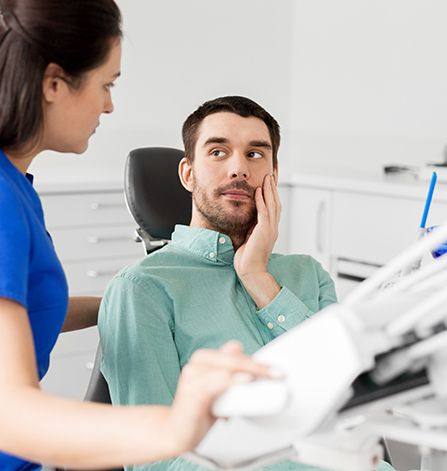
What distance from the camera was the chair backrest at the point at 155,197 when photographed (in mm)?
2100

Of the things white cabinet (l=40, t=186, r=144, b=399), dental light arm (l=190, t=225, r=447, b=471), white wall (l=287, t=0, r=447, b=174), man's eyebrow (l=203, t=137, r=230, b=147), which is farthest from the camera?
white wall (l=287, t=0, r=447, b=174)

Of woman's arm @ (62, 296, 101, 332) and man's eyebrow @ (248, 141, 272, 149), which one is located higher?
man's eyebrow @ (248, 141, 272, 149)

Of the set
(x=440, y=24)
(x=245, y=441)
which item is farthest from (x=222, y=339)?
(x=440, y=24)

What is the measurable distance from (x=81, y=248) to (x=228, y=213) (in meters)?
1.80

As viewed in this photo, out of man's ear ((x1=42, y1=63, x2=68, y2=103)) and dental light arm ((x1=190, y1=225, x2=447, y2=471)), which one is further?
man's ear ((x1=42, y1=63, x2=68, y2=103))

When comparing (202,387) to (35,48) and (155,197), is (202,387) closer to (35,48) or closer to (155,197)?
(35,48)

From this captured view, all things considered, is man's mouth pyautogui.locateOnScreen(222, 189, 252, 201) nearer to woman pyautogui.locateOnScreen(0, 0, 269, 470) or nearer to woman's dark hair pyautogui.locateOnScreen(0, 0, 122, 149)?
woman pyautogui.locateOnScreen(0, 0, 269, 470)

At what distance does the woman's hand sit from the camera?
811mm

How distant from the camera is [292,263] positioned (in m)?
1.88

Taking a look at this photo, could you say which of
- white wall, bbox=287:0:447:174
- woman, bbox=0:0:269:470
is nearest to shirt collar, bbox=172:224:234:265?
woman, bbox=0:0:269:470

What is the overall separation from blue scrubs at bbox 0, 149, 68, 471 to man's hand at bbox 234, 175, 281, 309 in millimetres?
520

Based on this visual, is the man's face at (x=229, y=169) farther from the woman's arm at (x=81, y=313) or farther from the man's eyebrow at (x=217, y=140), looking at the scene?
the woman's arm at (x=81, y=313)

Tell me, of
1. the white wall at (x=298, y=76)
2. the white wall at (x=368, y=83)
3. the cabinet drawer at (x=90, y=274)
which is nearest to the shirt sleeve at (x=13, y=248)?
the cabinet drawer at (x=90, y=274)

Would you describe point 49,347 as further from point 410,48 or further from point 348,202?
point 410,48
